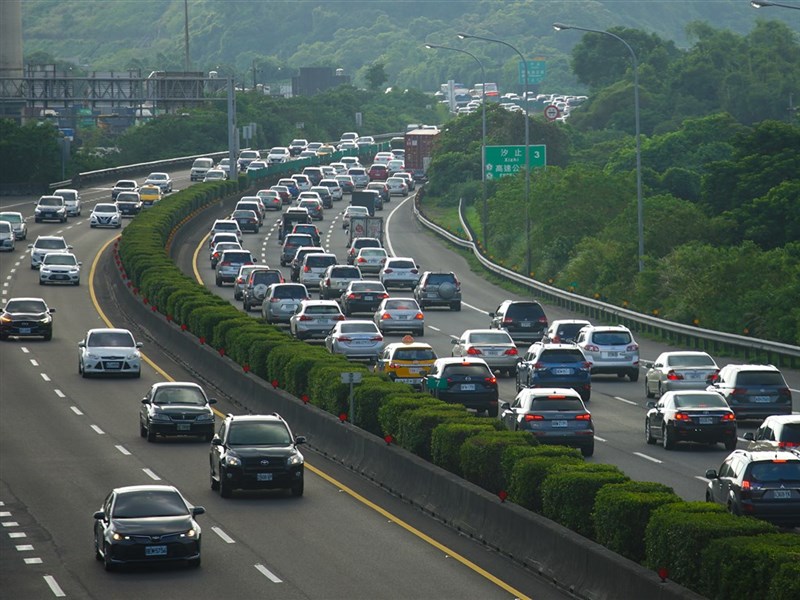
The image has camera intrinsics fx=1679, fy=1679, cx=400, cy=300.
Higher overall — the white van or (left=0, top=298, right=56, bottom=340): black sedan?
the white van

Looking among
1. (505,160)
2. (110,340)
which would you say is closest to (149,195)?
(505,160)

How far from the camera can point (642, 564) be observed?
21.4m

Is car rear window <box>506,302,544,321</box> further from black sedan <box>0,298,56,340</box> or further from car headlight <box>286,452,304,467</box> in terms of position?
car headlight <box>286,452,304,467</box>

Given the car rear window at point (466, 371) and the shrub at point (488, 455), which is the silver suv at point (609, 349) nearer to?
the car rear window at point (466, 371)

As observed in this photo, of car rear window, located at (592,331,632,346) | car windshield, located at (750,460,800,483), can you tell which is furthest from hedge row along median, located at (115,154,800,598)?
car rear window, located at (592,331,632,346)

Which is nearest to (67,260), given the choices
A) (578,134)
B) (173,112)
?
(578,134)

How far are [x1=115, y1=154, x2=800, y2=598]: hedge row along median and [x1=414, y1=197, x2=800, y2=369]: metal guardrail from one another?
13556 mm

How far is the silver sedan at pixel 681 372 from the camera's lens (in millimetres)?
40906

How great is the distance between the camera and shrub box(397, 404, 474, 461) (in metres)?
31.4

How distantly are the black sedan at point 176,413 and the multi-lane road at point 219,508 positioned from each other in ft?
1.29

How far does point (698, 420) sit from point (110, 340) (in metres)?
21.0

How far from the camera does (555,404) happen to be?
33.4 metres

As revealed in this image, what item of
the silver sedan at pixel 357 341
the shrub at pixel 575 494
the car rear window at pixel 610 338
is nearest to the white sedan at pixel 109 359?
the silver sedan at pixel 357 341

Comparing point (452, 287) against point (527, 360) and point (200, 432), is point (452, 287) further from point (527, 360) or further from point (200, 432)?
point (200, 432)
